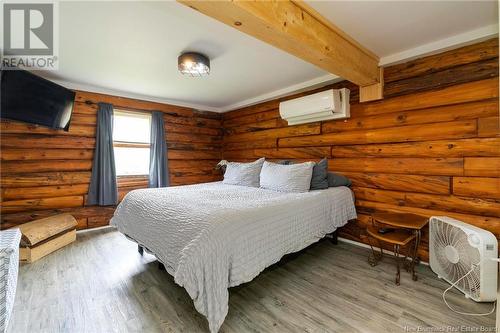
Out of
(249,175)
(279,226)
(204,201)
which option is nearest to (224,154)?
(249,175)

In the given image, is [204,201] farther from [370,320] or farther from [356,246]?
[356,246]

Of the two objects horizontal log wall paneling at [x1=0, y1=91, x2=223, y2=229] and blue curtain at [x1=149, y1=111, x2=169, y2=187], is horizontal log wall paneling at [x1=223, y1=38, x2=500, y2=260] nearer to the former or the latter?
blue curtain at [x1=149, y1=111, x2=169, y2=187]

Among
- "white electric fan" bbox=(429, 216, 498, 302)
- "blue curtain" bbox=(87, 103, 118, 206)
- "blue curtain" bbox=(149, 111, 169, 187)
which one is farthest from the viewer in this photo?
"blue curtain" bbox=(149, 111, 169, 187)

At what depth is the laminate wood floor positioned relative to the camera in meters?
1.57

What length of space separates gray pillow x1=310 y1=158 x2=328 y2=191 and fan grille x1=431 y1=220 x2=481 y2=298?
110cm

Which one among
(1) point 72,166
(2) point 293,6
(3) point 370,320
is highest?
(2) point 293,6

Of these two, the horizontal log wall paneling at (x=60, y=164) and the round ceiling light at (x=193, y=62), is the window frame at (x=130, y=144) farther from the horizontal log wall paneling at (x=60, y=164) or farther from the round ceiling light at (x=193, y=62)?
the round ceiling light at (x=193, y=62)

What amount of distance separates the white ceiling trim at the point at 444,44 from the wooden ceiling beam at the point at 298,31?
0.18 metres

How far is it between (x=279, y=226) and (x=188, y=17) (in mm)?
1772

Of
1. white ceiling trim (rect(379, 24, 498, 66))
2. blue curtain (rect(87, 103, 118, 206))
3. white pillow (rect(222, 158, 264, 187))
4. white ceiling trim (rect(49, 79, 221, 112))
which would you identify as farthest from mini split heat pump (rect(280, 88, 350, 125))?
blue curtain (rect(87, 103, 118, 206))

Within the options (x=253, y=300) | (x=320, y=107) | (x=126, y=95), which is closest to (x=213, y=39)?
(x=320, y=107)

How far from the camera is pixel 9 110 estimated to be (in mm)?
2520

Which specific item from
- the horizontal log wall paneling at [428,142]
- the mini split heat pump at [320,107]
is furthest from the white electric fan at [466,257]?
the mini split heat pump at [320,107]

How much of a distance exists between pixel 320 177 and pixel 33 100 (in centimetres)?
345
